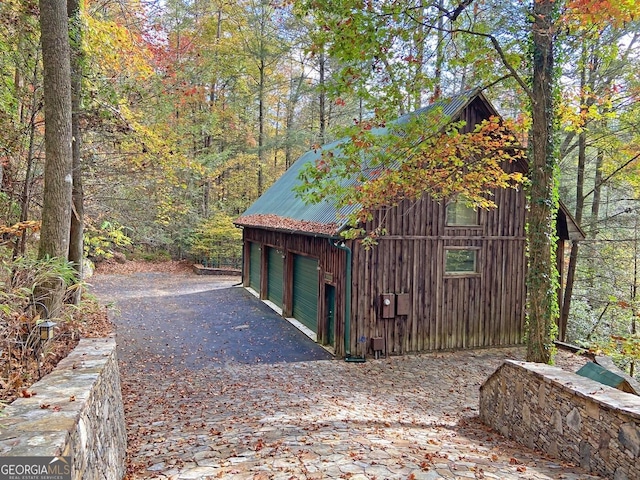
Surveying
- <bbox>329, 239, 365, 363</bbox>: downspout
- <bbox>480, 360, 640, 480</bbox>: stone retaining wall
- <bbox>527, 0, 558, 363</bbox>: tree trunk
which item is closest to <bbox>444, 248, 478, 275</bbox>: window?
<bbox>329, 239, 365, 363</bbox>: downspout

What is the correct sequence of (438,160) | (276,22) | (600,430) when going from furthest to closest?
(276,22) → (438,160) → (600,430)

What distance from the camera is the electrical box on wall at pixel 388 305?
31.9 ft

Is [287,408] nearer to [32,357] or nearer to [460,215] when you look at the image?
[32,357]

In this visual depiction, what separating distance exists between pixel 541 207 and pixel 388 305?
4.26 metres

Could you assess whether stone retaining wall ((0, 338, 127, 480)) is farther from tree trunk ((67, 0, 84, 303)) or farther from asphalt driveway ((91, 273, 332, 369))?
tree trunk ((67, 0, 84, 303))

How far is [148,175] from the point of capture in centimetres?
1145

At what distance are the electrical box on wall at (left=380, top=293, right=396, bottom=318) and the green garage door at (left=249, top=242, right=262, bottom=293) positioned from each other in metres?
7.30

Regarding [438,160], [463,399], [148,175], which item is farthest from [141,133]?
[463,399]

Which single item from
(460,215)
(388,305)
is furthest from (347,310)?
(460,215)

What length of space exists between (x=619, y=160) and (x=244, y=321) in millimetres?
12282

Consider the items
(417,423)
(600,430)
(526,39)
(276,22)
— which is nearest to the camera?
(600,430)

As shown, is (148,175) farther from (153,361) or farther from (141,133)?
(153,361)

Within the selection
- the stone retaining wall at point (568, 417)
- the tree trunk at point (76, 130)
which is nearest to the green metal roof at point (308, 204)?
the tree trunk at point (76, 130)

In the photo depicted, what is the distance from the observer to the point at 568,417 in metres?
4.39
